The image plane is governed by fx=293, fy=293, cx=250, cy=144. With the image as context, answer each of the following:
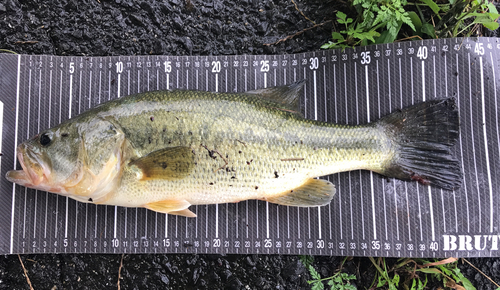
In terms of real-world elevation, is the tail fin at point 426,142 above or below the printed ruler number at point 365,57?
below

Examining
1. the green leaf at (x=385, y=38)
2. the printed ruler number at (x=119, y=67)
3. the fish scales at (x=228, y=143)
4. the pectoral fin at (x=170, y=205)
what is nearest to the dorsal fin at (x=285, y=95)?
the fish scales at (x=228, y=143)

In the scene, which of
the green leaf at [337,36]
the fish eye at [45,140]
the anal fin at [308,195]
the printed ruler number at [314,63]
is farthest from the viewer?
the printed ruler number at [314,63]

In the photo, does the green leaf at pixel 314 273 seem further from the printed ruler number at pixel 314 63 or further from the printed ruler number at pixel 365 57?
the printed ruler number at pixel 365 57

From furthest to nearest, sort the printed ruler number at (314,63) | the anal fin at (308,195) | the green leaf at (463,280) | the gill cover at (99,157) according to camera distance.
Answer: the printed ruler number at (314,63)
the green leaf at (463,280)
the anal fin at (308,195)
the gill cover at (99,157)

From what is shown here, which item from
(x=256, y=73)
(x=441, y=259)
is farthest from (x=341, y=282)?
(x=256, y=73)

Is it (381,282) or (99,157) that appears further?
(381,282)

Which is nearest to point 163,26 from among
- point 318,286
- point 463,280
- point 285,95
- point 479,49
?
point 285,95

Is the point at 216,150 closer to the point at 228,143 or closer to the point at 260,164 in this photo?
the point at 228,143
